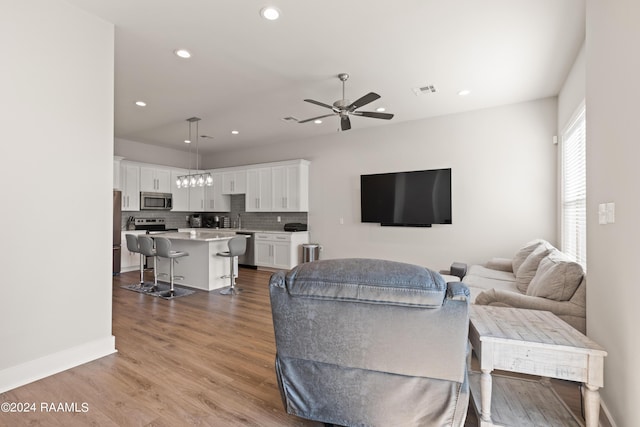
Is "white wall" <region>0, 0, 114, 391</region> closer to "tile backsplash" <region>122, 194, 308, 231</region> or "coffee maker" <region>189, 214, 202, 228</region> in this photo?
"tile backsplash" <region>122, 194, 308, 231</region>

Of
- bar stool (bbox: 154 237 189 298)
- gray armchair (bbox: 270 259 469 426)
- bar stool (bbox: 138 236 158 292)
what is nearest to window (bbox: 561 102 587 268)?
gray armchair (bbox: 270 259 469 426)

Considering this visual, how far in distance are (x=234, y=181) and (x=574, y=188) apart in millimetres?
6742

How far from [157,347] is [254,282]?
283 centimetres

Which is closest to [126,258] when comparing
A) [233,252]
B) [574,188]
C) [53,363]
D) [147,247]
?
[147,247]

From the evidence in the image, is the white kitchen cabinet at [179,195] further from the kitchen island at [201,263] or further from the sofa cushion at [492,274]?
the sofa cushion at [492,274]

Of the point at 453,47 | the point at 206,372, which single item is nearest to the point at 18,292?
the point at 206,372

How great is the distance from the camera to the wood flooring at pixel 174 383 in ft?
6.15

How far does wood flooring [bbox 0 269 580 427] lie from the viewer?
6.15 feet

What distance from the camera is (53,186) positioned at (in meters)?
2.39

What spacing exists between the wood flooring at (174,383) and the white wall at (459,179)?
2998mm

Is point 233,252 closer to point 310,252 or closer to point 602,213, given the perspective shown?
point 310,252

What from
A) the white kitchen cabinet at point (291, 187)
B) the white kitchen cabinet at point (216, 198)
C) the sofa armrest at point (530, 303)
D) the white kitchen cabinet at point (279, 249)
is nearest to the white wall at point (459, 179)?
the white kitchen cabinet at point (291, 187)

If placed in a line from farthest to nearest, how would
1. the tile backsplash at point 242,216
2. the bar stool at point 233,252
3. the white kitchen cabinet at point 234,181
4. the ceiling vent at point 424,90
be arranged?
the white kitchen cabinet at point 234,181
the tile backsplash at point 242,216
the bar stool at point 233,252
the ceiling vent at point 424,90

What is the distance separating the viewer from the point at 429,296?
1.39 metres
